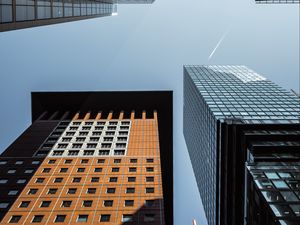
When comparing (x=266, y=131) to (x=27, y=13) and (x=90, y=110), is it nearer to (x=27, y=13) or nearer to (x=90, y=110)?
(x=27, y=13)

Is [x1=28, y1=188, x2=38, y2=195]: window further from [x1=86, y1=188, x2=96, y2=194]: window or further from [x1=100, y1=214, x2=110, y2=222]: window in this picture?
[x1=100, y1=214, x2=110, y2=222]: window

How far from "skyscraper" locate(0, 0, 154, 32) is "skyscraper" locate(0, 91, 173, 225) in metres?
25.4

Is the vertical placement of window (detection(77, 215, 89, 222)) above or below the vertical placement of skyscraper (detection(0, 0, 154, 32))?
below

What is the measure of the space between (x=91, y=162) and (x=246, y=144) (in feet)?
94.7

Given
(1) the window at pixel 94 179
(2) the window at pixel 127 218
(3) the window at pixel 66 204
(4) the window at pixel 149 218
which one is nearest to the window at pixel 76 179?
(1) the window at pixel 94 179

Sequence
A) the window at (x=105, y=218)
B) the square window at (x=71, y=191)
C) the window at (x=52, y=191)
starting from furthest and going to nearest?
the window at (x=52, y=191) → the square window at (x=71, y=191) → the window at (x=105, y=218)

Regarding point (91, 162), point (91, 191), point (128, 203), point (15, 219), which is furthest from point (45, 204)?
point (91, 162)

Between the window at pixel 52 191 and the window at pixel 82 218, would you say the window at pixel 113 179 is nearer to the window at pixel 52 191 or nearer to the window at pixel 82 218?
the window at pixel 52 191

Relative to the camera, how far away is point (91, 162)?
231 ft

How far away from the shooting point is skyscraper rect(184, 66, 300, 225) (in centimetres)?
3649

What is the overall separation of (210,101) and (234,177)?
2884 centimetres

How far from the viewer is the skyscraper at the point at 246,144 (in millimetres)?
36487

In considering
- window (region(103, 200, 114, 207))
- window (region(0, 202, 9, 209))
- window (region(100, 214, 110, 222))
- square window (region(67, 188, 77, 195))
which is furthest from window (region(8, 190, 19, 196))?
window (region(100, 214, 110, 222))

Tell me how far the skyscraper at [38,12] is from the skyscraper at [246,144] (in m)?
24.1
